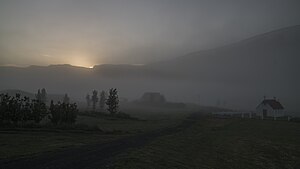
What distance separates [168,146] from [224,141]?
12.6 meters

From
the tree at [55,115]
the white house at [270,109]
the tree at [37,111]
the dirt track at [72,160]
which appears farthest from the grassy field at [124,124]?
the white house at [270,109]

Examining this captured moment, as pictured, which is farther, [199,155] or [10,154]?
[199,155]

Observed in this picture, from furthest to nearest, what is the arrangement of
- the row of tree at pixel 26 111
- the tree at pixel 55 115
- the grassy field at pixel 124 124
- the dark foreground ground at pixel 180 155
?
the grassy field at pixel 124 124 → the tree at pixel 55 115 → the row of tree at pixel 26 111 → the dark foreground ground at pixel 180 155

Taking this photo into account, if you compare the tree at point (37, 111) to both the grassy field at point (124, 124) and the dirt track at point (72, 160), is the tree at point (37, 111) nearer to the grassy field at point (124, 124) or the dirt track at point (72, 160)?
the grassy field at point (124, 124)

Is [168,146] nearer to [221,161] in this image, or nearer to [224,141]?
[221,161]

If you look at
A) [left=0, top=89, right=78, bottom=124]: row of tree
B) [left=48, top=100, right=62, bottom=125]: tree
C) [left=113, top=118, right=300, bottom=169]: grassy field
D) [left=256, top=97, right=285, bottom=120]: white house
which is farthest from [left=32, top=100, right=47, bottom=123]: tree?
[left=256, top=97, right=285, bottom=120]: white house

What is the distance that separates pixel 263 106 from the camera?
406 feet

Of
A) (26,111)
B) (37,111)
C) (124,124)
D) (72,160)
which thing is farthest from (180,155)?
(124,124)

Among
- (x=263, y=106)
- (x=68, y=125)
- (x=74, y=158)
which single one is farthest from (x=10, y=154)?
(x=263, y=106)

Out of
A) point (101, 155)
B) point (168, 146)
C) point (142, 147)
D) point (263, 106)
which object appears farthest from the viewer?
point (263, 106)

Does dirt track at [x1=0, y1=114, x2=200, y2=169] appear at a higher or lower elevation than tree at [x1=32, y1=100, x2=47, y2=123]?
lower

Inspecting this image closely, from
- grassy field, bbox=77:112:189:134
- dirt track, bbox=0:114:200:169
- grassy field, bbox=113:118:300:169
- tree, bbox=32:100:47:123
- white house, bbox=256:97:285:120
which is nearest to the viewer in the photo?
dirt track, bbox=0:114:200:169

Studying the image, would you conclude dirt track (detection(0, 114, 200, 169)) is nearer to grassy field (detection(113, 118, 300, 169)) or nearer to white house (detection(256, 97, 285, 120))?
grassy field (detection(113, 118, 300, 169))

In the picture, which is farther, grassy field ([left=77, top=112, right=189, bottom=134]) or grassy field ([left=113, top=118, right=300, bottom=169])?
grassy field ([left=77, top=112, right=189, bottom=134])
